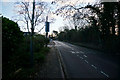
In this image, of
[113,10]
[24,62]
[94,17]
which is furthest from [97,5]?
[24,62]

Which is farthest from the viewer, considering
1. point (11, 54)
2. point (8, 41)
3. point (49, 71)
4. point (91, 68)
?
point (91, 68)

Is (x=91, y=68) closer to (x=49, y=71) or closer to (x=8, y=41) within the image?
(x=49, y=71)

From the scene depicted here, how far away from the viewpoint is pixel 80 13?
22.5 m

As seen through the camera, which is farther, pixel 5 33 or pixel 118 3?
pixel 118 3

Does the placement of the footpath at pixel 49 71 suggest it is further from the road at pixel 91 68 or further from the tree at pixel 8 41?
the tree at pixel 8 41

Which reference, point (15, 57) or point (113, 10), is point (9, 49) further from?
point (113, 10)

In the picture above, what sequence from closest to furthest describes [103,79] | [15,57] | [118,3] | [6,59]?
[103,79] < [6,59] < [15,57] < [118,3]

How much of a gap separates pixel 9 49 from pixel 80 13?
16776 millimetres

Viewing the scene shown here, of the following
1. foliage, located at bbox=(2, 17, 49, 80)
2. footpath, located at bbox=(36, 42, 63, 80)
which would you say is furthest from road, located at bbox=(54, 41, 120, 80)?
foliage, located at bbox=(2, 17, 49, 80)

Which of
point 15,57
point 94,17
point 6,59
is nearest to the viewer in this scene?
point 6,59

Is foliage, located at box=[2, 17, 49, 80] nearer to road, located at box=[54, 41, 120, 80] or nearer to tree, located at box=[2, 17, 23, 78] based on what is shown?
tree, located at box=[2, 17, 23, 78]

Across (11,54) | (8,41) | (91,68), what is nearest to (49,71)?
(11,54)

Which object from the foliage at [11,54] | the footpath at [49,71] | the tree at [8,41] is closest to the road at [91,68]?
the footpath at [49,71]

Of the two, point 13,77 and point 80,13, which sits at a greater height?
point 80,13
